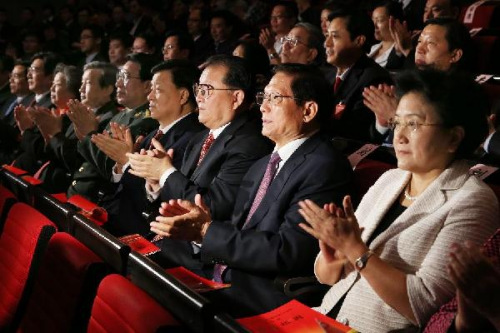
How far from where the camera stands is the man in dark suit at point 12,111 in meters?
4.28

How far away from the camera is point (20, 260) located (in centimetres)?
191

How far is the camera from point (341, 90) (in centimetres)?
281

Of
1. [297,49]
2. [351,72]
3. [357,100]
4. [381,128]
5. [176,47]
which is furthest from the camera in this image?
[176,47]

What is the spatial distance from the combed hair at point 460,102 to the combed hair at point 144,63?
1.85 meters

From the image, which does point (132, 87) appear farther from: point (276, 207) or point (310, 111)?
point (276, 207)

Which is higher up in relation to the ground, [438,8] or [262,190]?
[438,8]

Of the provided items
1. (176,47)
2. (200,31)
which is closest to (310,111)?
(176,47)

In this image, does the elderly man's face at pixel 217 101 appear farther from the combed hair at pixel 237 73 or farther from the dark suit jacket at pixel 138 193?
the dark suit jacket at pixel 138 193

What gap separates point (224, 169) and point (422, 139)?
2.86 feet

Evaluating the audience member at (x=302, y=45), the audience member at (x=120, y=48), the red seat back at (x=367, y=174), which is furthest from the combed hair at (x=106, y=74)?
the red seat back at (x=367, y=174)

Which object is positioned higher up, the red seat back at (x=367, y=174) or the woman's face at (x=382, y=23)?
the woman's face at (x=382, y=23)

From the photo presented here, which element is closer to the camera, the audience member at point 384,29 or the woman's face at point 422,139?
the woman's face at point 422,139

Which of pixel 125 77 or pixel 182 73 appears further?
pixel 125 77

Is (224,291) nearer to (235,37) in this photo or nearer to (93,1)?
(235,37)
